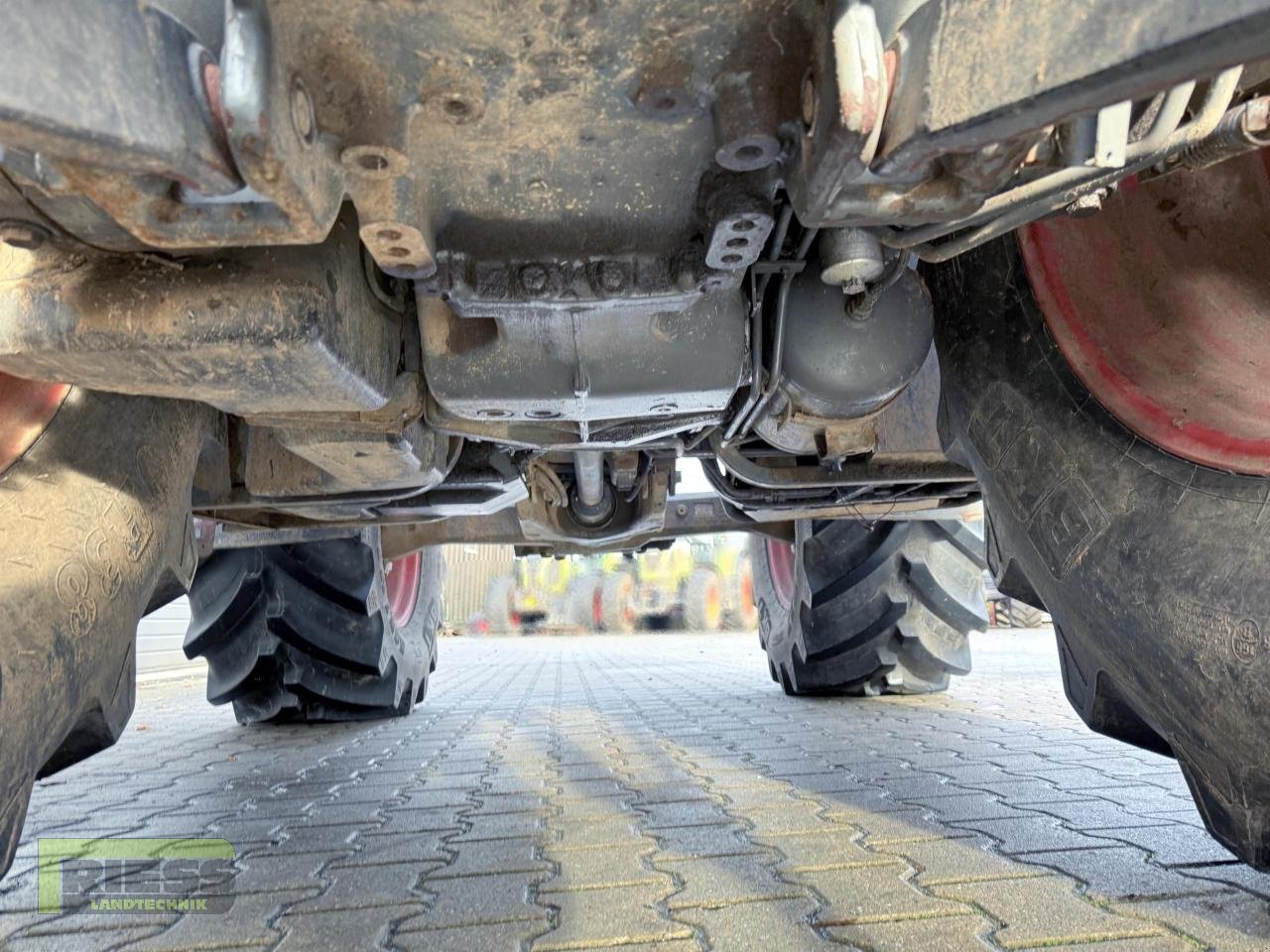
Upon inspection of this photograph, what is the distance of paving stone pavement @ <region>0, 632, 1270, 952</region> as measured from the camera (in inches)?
42.9

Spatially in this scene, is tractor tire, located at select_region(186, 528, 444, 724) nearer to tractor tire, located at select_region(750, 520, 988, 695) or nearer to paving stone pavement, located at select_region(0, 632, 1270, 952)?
paving stone pavement, located at select_region(0, 632, 1270, 952)

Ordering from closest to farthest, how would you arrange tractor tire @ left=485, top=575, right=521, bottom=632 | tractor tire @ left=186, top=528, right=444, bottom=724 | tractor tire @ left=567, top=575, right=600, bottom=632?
1. tractor tire @ left=186, top=528, right=444, bottom=724
2. tractor tire @ left=567, top=575, right=600, bottom=632
3. tractor tire @ left=485, top=575, right=521, bottom=632

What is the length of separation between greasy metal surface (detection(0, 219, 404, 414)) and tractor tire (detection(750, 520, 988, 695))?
2.45 m

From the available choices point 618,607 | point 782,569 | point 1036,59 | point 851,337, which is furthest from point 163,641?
point 618,607

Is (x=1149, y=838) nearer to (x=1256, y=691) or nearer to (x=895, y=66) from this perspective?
(x=1256, y=691)

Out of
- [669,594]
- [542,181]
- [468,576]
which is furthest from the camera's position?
[468,576]

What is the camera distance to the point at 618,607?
56.9ft

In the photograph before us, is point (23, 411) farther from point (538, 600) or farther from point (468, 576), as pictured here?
point (468, 576)

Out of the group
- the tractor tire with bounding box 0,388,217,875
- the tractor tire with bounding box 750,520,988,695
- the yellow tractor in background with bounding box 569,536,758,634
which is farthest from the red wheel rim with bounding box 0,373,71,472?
the yellow tractor in background with bounding box 569,536,758,634

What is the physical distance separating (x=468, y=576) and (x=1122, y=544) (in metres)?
20.2

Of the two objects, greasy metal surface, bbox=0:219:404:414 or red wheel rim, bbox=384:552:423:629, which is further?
red wheel rim, bbox=384:552:423:629

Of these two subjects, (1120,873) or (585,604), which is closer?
(1120,873)

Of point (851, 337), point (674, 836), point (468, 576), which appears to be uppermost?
point (468, 576)

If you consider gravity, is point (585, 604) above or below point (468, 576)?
below
